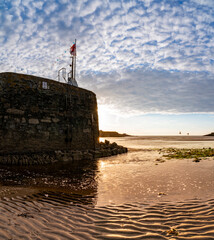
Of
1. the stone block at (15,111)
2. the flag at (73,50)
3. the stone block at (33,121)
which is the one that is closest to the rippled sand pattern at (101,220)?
the stone block at (15,111)

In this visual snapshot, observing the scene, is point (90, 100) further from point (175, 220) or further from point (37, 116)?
point (175, 220)

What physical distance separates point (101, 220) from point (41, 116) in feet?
29.1

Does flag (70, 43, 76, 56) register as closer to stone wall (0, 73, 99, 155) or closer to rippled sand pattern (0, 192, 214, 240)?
stone wall (0, 73, 99, 155)

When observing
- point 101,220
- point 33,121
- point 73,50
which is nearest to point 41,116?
point 33,121

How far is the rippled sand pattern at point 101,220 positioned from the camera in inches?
107

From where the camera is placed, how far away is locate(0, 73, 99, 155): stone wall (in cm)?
964

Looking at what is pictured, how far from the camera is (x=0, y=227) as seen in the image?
2832 mm

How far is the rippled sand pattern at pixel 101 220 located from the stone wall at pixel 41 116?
633 cm

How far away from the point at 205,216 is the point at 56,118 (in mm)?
9903

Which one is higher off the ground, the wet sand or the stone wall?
the stone wall

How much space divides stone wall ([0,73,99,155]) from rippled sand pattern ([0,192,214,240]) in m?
6.33

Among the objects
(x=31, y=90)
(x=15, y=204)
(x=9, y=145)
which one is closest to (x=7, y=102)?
(x=31, y=90)

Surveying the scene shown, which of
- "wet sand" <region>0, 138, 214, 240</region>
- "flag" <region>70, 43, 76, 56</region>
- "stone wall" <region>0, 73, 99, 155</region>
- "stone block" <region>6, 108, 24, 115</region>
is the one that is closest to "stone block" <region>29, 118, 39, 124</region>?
"stone wall" <region>0, 73, 99, 155</region>

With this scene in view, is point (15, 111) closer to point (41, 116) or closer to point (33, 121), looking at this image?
point (33, 121)
